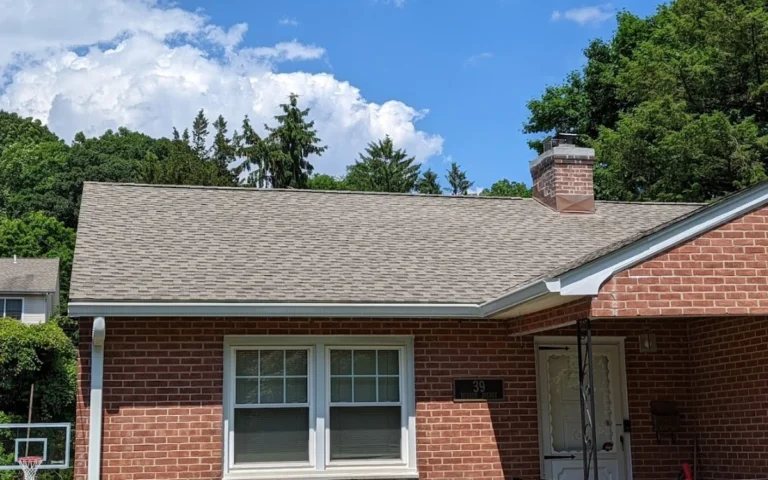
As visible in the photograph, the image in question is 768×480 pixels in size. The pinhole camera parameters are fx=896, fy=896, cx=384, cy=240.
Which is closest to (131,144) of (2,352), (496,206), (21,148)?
(21,148)

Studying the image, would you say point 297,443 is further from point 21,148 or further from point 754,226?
point 21,148

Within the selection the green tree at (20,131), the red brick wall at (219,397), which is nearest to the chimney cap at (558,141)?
the red brick wall at (219,397)

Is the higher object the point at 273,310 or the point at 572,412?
the point at 273,310

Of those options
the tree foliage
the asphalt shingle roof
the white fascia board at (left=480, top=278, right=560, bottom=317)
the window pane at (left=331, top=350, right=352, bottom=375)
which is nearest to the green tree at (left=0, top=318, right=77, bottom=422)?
the asphalt shingle roof

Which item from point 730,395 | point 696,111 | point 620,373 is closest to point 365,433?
point 620,373

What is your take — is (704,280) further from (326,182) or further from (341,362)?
(326,182)

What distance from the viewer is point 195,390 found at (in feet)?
30.8

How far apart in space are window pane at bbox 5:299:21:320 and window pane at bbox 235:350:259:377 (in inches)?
1242

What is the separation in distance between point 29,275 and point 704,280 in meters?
36.4

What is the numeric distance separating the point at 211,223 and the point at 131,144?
59.5 metres

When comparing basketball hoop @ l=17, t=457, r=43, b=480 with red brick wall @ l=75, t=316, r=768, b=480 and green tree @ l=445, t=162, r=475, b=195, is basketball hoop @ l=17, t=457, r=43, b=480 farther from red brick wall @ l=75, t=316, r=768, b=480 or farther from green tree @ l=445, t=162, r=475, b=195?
green tree @ l=445, t=162, r=475, b=195

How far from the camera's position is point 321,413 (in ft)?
31.9

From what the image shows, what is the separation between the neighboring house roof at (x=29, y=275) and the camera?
38.1 m

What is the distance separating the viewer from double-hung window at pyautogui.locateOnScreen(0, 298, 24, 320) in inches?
1494
